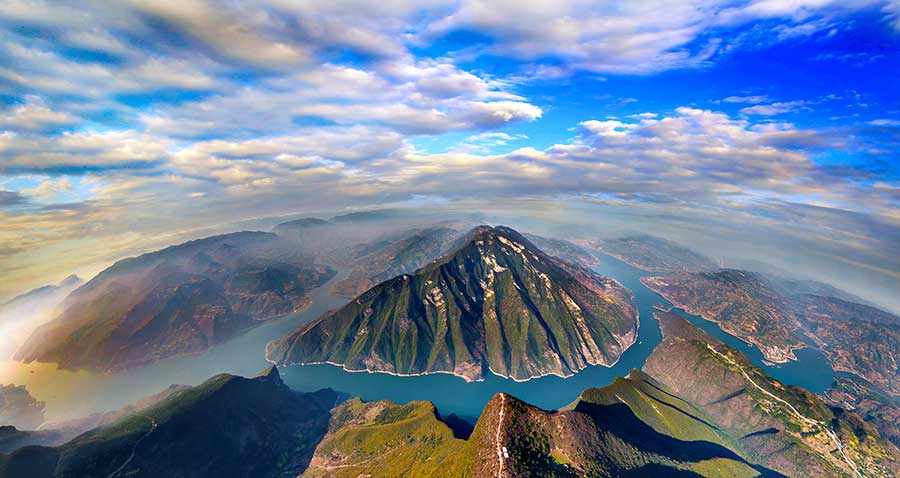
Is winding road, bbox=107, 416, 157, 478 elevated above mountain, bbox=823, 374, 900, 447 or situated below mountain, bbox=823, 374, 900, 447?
above

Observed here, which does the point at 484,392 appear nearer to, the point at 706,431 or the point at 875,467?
the point at 706,431

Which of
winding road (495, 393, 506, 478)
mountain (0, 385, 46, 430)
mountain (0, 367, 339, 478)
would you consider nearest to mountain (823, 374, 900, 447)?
winding road (495, 393, 506, 478)

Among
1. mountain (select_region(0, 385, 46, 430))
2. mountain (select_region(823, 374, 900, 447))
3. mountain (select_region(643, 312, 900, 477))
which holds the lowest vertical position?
mountain (select_region(0, 385, 46, 430))

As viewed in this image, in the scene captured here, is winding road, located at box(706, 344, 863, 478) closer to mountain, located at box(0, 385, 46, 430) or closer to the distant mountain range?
the distant mountain range

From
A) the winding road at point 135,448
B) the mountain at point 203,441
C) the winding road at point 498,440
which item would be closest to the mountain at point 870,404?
the winding road at point 498,440

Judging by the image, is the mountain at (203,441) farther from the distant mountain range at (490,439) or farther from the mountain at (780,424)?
the mountain at (780,424)
